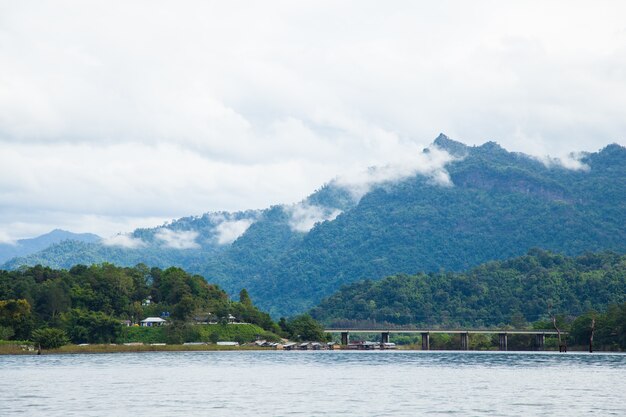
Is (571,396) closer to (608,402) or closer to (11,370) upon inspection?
(608,402)

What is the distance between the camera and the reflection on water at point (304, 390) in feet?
268

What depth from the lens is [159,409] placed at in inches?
3248

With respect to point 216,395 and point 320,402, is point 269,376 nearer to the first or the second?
point 216,395

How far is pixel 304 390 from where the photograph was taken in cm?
10400

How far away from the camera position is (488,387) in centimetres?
10844

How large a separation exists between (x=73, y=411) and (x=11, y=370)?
62.5m

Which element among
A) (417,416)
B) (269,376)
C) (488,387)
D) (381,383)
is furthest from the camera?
(269,376)

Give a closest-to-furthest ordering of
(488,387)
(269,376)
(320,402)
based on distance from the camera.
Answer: (320,402)
(488,387)
(269,376)

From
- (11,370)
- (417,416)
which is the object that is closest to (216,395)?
(417,416)

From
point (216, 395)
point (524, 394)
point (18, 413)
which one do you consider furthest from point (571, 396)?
point (18, 413)

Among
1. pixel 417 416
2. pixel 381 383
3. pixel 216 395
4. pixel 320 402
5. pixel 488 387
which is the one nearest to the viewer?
pixel 417 416

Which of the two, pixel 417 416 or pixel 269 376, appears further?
pixel 269 376

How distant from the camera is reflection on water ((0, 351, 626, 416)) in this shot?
81812mm

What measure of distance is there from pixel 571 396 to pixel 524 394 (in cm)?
532
